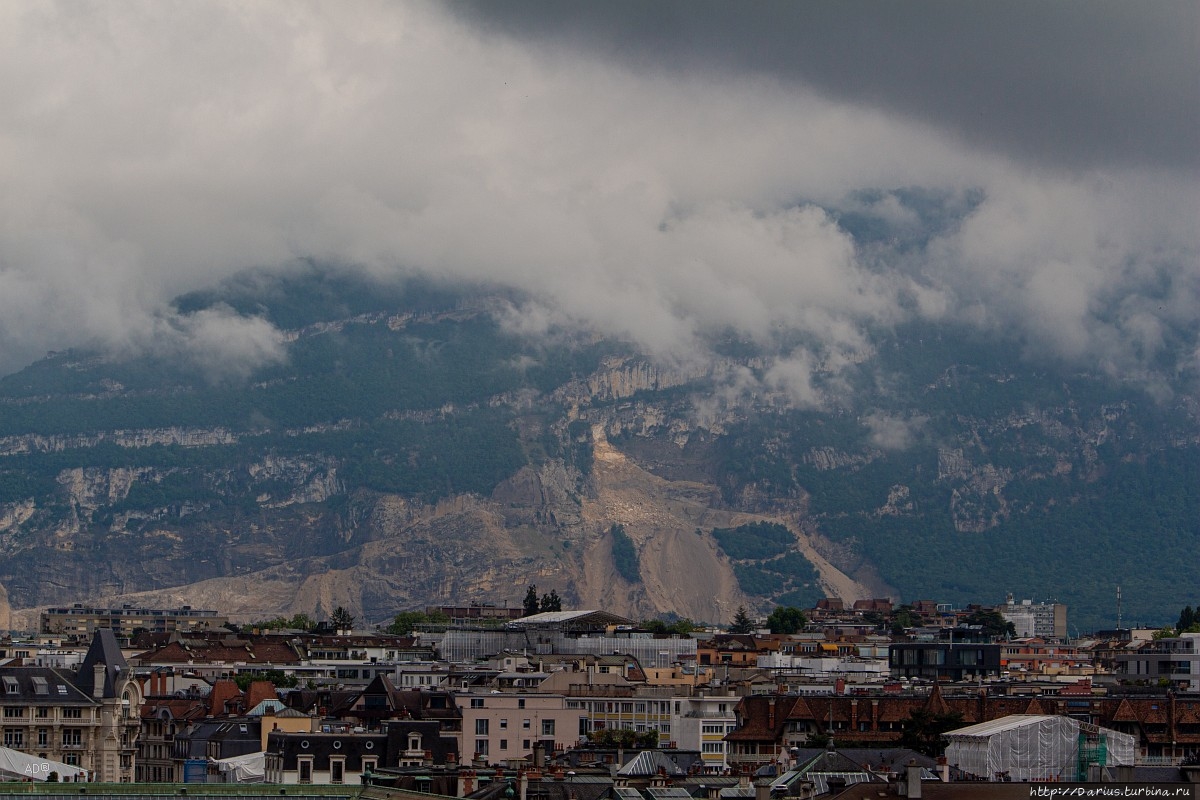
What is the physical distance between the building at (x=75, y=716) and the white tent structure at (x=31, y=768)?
16410mm

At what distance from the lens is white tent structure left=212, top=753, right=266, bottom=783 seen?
116700 mm

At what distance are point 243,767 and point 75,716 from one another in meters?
20.9

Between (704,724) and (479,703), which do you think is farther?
(704,724)

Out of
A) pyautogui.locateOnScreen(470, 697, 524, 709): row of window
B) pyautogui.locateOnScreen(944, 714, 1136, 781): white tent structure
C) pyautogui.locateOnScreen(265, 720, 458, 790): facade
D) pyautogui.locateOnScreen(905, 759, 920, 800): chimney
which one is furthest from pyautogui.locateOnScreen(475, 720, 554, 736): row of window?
pyautogui.locateOnScreen(905, 759, 920, 800): chimney

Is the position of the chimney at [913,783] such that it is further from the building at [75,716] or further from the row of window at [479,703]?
the row of window at [479,703]

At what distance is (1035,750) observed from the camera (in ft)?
357

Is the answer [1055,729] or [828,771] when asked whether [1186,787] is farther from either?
[1055,729]

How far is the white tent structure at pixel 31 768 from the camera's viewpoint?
10247 centimetres

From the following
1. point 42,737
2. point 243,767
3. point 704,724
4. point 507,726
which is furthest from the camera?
point 704,724

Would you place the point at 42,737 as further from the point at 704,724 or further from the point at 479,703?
the point at 704,724

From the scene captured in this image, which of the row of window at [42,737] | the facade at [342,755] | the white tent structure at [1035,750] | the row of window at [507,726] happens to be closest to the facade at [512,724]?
the row of window at [507,726]

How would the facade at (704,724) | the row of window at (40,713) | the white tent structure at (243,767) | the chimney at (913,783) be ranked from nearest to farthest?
the chimney at (913,783), the white tent structure at (243,767), the row of window at (40,713), the facade at (704,724)

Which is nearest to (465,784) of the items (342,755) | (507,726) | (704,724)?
(342,755)

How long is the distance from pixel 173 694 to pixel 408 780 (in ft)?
262
